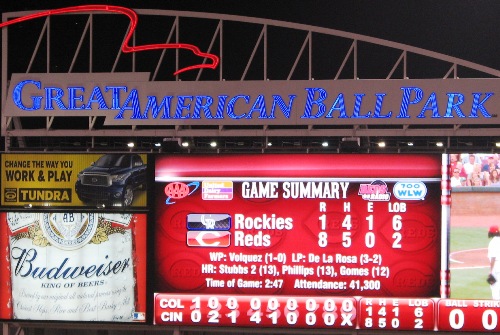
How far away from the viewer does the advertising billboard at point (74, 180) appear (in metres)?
12.0

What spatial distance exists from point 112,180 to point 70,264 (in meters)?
1.62

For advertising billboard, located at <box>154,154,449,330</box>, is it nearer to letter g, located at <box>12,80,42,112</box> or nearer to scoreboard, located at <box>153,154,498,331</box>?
scoreboard, located at <box>153,154,498,331</box>

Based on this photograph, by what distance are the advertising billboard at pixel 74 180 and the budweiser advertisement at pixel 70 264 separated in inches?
9.6

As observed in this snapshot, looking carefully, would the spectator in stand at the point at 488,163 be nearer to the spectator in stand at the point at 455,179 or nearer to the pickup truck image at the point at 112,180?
the spectator in stand at the point at 455,179

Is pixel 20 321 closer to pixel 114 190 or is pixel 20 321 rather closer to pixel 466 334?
pixel 114 190

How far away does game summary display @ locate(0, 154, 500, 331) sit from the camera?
11.6 metres

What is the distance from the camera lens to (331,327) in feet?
38.3

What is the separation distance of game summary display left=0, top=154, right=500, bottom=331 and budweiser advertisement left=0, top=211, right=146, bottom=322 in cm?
2

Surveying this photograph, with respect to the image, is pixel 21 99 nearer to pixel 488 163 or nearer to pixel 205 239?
pixel 205 239

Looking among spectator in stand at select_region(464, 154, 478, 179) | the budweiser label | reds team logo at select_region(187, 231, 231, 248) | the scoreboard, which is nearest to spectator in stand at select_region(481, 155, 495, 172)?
spectator in stand at select_region(464, 154, 478, 179)

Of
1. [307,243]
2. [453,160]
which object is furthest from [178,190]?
[453,160]

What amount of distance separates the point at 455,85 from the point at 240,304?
205 inches

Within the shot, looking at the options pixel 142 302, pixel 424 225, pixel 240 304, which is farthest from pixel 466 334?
pixel 142 302

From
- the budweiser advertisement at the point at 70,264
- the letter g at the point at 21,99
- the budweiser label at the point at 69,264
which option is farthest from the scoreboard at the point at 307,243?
the letter g at the point at 21,99
